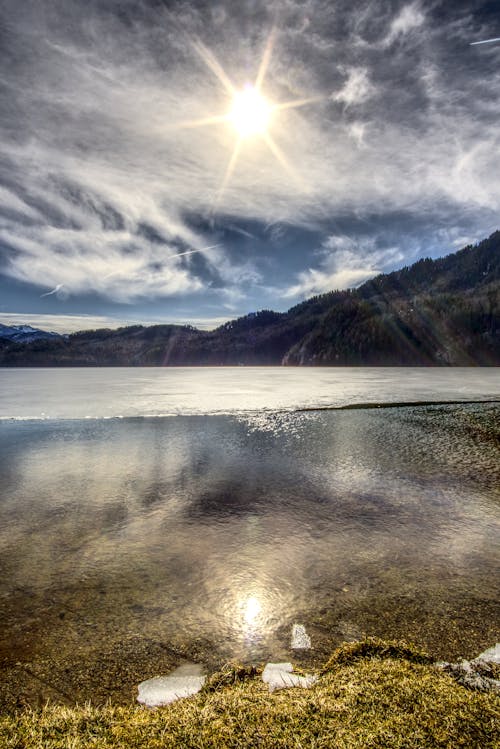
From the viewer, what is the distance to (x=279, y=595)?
6.50 metres

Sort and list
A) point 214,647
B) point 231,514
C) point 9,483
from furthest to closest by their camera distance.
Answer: point 9,483
point 231,514
point 214,647

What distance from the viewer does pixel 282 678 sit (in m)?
4.47

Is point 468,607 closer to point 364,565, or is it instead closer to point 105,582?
point 364,565

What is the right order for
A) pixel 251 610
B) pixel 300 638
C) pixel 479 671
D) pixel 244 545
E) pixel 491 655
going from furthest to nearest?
pixel 244 545
pixel 251 610
pixel 300 638
pixel 491 655
pixel 479 671

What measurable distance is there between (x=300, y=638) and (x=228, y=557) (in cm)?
285

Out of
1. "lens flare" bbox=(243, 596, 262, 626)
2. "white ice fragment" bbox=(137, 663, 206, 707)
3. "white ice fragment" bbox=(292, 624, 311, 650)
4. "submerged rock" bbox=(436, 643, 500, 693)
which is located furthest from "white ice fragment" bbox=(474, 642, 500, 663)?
"white ice fragment" bbox=(137, 663, 206, 707)

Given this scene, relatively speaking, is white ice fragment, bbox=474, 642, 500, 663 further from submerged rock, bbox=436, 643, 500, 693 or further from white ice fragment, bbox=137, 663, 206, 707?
white ice fragment, bbox=137, 663, 206, 707

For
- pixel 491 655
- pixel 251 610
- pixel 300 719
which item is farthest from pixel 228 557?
pixel 300 719

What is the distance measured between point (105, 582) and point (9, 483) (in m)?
8.66

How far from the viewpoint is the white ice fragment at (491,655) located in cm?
471

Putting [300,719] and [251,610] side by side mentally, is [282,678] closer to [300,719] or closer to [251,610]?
[300,719]

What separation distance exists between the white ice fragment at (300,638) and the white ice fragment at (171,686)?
51.8 inches

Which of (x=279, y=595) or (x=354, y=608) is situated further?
(x=279, y=595)

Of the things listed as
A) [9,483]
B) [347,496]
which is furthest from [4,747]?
[9,483]
